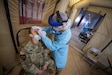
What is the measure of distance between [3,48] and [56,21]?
0.82m

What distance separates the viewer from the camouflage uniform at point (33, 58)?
892 millimetres

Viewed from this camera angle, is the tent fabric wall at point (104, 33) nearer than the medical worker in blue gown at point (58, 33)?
No

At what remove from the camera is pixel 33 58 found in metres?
0.95

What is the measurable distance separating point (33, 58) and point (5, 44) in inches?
17.8

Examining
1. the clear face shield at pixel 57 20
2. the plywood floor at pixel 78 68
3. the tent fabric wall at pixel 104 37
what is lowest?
the plywood floor at pixel 78 68

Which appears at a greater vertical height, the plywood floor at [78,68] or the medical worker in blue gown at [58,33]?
the medical worker in blue gown at [58,33]

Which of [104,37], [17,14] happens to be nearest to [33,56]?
[17,14]

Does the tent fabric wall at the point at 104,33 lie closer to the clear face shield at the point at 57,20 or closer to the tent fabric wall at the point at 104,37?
the tent fabric wall at the point at 104,37

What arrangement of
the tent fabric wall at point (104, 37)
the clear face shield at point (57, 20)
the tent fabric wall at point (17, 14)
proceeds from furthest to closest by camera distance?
the tent fabric wall at point (104, 37), the tent fabric wall at point (17, 14), the clear face shield at point (57, 20)

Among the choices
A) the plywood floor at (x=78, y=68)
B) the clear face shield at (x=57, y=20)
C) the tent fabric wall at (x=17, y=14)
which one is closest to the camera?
the clear face shield at (x=57, y=20)

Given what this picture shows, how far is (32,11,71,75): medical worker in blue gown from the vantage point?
2.66ft

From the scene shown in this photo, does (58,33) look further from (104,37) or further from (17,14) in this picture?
(104,37)

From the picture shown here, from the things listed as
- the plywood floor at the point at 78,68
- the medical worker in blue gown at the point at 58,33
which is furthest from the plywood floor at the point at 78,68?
the medical worker in blue gown at the point at 58,33

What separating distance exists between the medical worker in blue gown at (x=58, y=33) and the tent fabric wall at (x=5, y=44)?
35 cm
